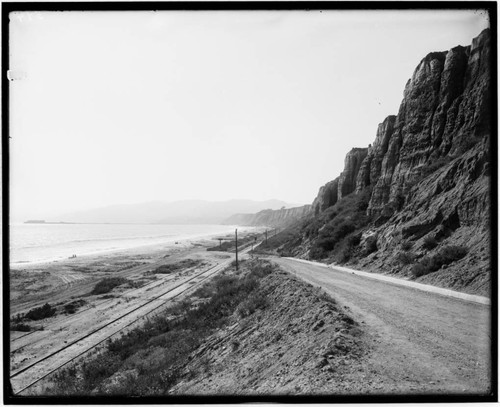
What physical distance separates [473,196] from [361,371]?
725 inches

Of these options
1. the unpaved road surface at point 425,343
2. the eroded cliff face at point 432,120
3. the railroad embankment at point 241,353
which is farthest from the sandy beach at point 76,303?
the eroded cliff face at point 432,120

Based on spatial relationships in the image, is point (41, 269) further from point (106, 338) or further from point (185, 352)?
Result: point (185, 352)

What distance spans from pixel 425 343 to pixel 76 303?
28876 millimetres

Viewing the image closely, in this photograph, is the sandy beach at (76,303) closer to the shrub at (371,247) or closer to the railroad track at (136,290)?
the railroad track at (136,290)

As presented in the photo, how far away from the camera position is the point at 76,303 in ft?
90.7

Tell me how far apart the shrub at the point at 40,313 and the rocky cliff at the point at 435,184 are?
1062 inches

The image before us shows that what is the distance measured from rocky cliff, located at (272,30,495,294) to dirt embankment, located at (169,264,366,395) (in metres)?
7.52

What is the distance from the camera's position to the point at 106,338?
18484 millimetres

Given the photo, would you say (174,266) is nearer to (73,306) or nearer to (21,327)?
(73,306)

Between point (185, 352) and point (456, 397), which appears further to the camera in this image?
point (185, 352)

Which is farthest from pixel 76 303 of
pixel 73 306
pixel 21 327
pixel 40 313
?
pixel 21 327

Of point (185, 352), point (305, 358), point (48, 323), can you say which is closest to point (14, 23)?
point (305, 358)

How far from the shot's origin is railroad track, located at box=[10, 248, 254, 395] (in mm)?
13859

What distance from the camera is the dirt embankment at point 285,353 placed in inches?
281
